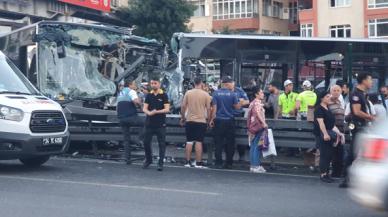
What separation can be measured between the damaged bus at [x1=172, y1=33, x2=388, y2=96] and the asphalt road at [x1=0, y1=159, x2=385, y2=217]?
5.84 meters

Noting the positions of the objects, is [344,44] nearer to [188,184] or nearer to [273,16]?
[188,184]

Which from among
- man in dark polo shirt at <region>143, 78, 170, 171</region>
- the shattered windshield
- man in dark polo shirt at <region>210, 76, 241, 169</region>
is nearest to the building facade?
the shattered windshield

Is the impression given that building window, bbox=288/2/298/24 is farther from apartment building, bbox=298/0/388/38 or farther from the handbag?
the handbag

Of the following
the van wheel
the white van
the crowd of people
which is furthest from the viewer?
the van wheel

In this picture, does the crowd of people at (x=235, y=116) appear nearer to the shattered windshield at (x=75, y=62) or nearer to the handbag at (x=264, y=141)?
the handbag at (x=264, y=141)

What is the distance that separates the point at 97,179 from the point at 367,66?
933 cm

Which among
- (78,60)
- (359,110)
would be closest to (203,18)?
(78,60)

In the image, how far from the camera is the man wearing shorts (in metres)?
13.4

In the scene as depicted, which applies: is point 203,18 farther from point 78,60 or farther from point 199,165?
point 199,165

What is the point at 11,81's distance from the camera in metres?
12.5

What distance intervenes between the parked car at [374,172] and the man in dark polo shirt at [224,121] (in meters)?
6.60

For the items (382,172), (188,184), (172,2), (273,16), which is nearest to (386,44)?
(188,184)

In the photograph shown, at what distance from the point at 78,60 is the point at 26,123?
546 cm

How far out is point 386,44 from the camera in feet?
58.3
